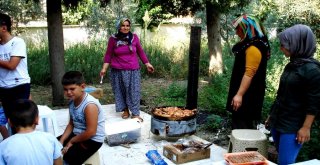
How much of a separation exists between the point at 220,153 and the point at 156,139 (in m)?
0.96

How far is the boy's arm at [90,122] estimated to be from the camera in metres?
3.05

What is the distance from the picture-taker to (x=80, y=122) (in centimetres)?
319

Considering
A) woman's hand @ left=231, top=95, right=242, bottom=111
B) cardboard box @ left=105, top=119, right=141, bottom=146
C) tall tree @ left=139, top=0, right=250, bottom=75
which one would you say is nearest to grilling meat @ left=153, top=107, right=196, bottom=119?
cardboard box @ left=105, top=119, right=141, bottom=146

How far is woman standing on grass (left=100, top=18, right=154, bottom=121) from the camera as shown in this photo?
5.48 m

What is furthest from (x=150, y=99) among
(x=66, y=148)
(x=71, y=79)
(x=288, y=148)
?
(x=288, y=148)

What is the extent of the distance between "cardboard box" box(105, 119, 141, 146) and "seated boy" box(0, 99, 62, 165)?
86.3 inches

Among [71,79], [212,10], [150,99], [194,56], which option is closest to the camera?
[71,79]

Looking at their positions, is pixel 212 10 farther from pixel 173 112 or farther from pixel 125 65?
pixel 173 112

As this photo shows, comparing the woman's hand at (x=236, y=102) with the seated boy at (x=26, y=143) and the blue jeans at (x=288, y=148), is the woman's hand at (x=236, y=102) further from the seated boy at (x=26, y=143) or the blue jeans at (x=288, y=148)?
the seated boy at (x=26, y=143)

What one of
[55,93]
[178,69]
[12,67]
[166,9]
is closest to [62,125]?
[55,93]

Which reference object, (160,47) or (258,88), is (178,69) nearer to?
(160,47)

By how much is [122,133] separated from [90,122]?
1.63m

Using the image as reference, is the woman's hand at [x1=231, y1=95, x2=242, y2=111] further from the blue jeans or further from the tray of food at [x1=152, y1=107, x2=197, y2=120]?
the tray of food at [x1=152, y1=107, x2=197, y2=120]

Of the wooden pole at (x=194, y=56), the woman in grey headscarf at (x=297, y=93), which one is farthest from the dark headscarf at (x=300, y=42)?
the wooden pole at (x=194, y=56)
